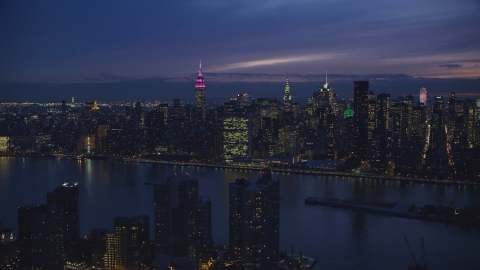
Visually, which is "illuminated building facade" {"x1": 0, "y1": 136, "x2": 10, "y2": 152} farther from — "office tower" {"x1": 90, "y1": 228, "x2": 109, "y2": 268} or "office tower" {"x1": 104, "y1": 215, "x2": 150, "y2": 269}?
"office tower" {"x1": 104, "y1": 215, "x2": 150, "y2": 269}

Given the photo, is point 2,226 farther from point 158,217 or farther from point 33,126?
point 33,126

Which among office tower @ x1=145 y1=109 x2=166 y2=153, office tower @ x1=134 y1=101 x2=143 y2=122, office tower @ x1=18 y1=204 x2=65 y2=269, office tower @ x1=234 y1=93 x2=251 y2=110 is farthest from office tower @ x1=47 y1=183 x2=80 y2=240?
office tower @ x1=234 y1=93 x2=251 y2=110

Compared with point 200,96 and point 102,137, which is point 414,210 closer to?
point 102,137

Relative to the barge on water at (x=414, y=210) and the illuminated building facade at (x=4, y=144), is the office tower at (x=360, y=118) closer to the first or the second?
the barge on water at (x=414, y=210)

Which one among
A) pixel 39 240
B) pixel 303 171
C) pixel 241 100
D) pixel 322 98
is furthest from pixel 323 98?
pixel 39 240

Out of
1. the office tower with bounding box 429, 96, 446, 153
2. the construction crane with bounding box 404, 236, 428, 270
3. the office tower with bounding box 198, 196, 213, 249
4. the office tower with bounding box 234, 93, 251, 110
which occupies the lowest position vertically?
the construction crane with bounding box 404, 236, 428, 270

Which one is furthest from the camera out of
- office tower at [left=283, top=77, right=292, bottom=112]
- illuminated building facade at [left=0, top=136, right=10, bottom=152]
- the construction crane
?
office tower at [left=283, top=77, right=292, bottom=112]
